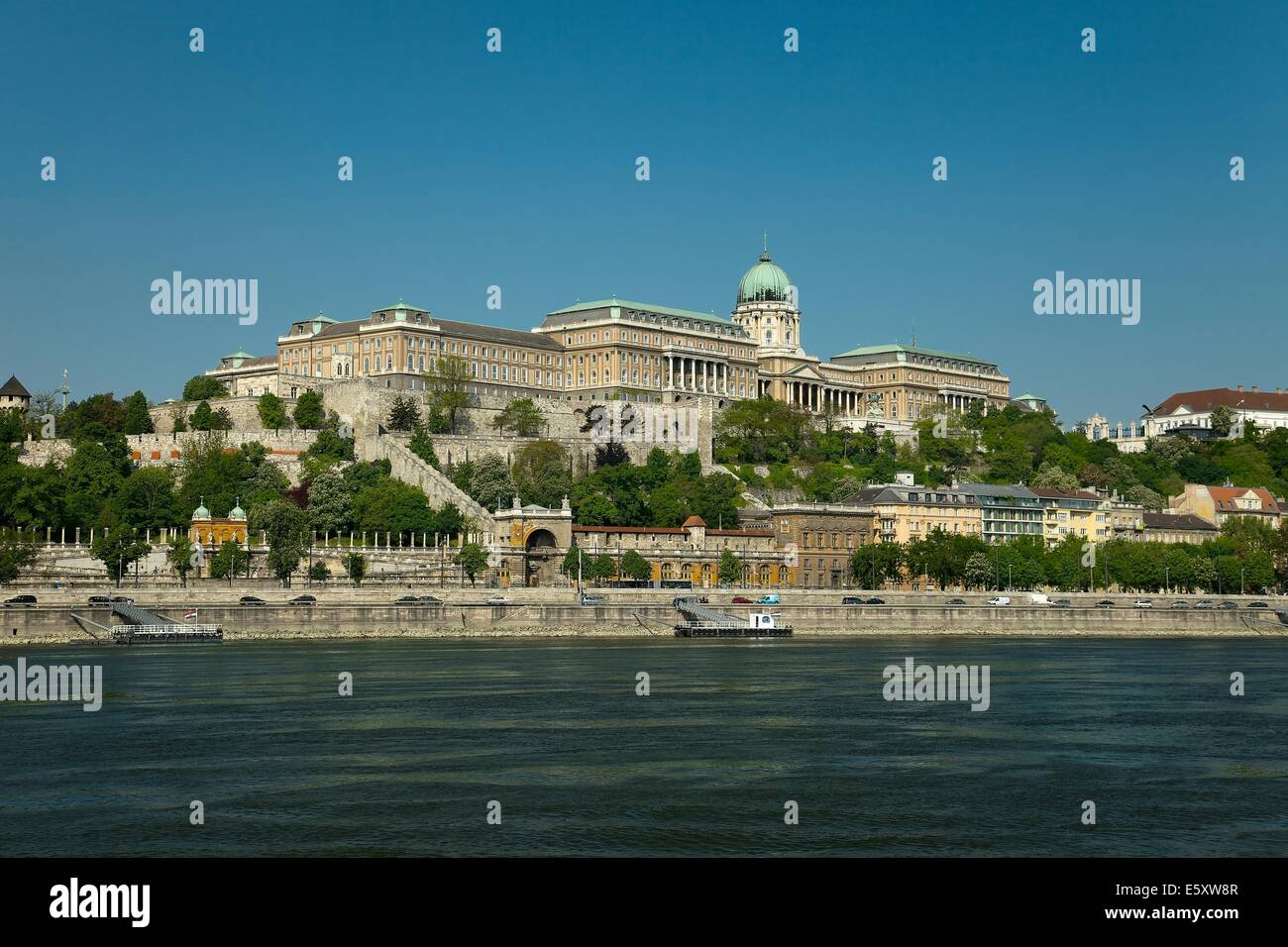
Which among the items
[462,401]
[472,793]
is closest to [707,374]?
[462,401]

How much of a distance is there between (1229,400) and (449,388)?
91.6 meters

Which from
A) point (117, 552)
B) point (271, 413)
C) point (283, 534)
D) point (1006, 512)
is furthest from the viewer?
point (1006, 512)

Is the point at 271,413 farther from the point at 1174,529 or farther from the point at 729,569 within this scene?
the point at 1174,529

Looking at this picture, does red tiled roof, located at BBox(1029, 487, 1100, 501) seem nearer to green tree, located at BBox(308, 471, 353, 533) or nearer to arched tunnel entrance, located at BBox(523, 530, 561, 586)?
arched tunnel entrance, located at BBox(523, 530, 561, 586)

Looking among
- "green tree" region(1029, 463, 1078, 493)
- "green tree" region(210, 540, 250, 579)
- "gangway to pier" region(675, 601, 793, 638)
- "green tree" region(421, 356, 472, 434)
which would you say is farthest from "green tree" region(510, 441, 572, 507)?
"green tree" region(1029, 463, 1078, 493)

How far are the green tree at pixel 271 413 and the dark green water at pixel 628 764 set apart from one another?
54.5 meters

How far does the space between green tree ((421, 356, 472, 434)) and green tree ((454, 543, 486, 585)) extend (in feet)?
91.2

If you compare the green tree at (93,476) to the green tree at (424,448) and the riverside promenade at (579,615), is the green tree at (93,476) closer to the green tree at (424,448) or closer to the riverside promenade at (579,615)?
the riverside promenade at (579,615)

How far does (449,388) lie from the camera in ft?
398

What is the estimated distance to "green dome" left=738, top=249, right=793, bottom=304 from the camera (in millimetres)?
→ 165500

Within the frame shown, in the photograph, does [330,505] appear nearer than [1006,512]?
Yes

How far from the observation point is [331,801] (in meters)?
29.1

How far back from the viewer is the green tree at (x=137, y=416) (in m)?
109

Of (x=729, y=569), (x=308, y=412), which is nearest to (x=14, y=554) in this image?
(x=308, y=412)
